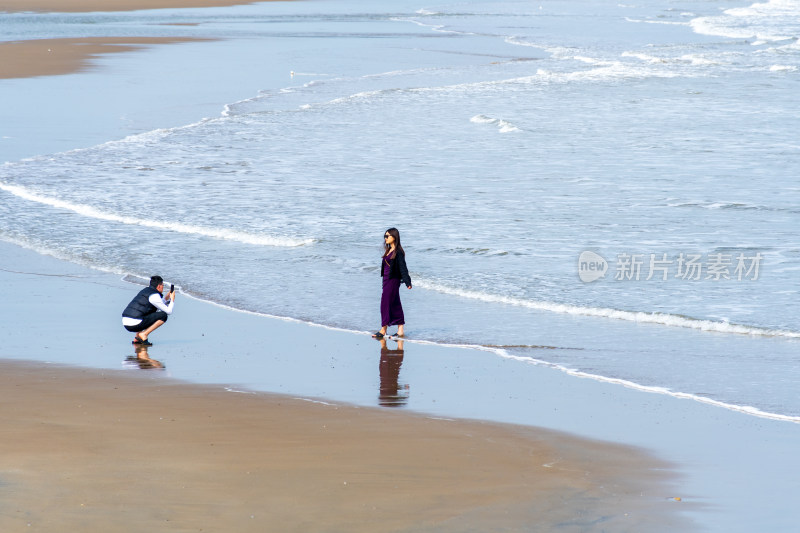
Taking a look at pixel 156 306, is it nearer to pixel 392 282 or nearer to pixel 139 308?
pixel 139 308

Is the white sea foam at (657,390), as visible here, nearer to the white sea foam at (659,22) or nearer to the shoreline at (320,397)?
the shoreline at (320,397)

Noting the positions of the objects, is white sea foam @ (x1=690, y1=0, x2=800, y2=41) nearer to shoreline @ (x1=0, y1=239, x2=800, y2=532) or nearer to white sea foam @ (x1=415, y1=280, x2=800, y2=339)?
white sea foam @ (x1=415, y1=280, x2=800, y2=339)

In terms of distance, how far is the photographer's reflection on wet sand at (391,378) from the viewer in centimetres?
852

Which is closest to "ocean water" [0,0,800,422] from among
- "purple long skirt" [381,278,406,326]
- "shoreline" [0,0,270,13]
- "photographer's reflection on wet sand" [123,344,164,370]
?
"purple long skirt" [381,278,406,326]

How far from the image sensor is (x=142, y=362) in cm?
966

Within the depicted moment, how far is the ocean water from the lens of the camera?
437 inches

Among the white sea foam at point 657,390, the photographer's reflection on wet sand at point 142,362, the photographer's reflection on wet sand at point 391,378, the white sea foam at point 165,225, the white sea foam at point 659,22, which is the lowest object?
the photographer's reflection on wet sand at point 142,362

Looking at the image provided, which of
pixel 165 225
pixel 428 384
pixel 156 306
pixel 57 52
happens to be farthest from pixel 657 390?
pixel 57 52

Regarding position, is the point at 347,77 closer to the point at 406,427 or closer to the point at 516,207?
the point at 516,207

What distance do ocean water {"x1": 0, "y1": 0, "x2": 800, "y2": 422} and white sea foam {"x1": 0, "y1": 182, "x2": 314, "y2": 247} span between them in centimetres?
6

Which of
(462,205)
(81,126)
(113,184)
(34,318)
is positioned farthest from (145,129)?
(34,318)

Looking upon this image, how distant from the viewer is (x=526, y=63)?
4331 cm

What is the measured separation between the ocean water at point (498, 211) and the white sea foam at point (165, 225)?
6 cm

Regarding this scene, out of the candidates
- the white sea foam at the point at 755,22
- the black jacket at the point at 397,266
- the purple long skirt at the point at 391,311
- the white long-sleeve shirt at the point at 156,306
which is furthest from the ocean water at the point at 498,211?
the white sea foam at the point at 755,22
